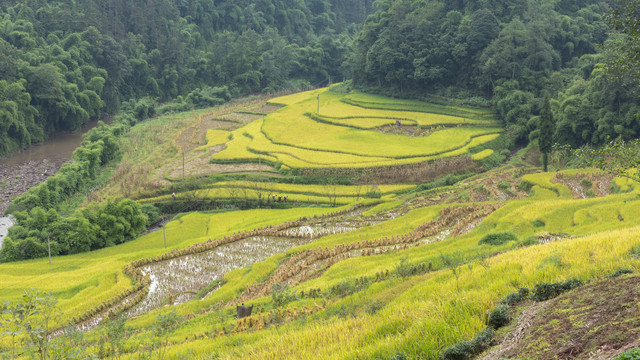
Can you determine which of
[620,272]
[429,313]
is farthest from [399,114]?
[429,313]

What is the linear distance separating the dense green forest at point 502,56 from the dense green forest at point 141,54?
2233 centimetres

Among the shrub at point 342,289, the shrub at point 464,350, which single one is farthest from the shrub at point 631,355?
the shrub at point 342,289

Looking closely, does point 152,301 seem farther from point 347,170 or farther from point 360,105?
point 360,105

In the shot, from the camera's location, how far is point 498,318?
661 cm

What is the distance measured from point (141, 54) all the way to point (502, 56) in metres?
53.7

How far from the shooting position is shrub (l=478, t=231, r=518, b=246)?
1548 cm

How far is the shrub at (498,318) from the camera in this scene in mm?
6582

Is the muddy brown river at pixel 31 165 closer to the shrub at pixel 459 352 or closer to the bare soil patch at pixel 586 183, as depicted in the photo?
the shrub at pixel 459 352

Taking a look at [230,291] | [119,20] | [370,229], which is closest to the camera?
[230,291]

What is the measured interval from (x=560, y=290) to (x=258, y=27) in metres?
95.6

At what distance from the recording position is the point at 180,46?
258 ft

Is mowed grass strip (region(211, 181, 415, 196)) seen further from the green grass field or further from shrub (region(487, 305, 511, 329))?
shrub (region(487, 305, 511, 329))

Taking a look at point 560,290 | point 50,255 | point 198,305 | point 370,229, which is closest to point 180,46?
point 50,255

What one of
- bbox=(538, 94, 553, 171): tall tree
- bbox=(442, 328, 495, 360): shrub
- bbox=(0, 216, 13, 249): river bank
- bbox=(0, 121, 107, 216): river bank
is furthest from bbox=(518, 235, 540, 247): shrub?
bbox=(0, 121, 107, 216): river bank
